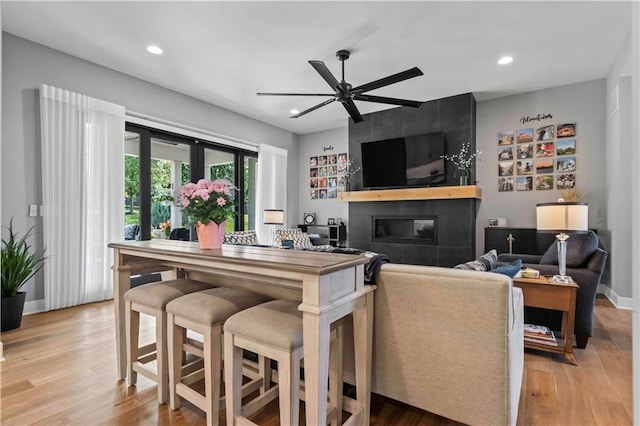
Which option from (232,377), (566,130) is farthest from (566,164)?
(232,377)

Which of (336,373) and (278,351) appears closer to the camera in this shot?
(278,351)

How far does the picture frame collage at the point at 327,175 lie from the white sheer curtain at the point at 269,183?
0.65 m

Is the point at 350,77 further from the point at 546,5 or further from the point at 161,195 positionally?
the point at 161,195

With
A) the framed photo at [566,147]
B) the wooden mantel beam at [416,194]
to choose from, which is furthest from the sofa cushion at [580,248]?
the framed photo at [566,147]

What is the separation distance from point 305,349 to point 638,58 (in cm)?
120

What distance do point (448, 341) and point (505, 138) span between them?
14.7 feet

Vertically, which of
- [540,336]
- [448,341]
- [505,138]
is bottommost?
[540,336]

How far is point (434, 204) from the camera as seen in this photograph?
5.09 m

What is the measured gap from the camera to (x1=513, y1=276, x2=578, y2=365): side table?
229 centimetres

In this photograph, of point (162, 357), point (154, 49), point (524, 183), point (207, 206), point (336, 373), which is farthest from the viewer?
point (524, 183)

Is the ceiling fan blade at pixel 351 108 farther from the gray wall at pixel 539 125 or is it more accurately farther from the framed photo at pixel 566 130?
the framed photo at pixel 566 130

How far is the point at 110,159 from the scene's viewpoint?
3881 mm

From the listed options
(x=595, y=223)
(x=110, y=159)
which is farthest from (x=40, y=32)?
(x=595, y=223)

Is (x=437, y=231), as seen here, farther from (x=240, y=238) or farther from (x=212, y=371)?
(x=212, y=371)
